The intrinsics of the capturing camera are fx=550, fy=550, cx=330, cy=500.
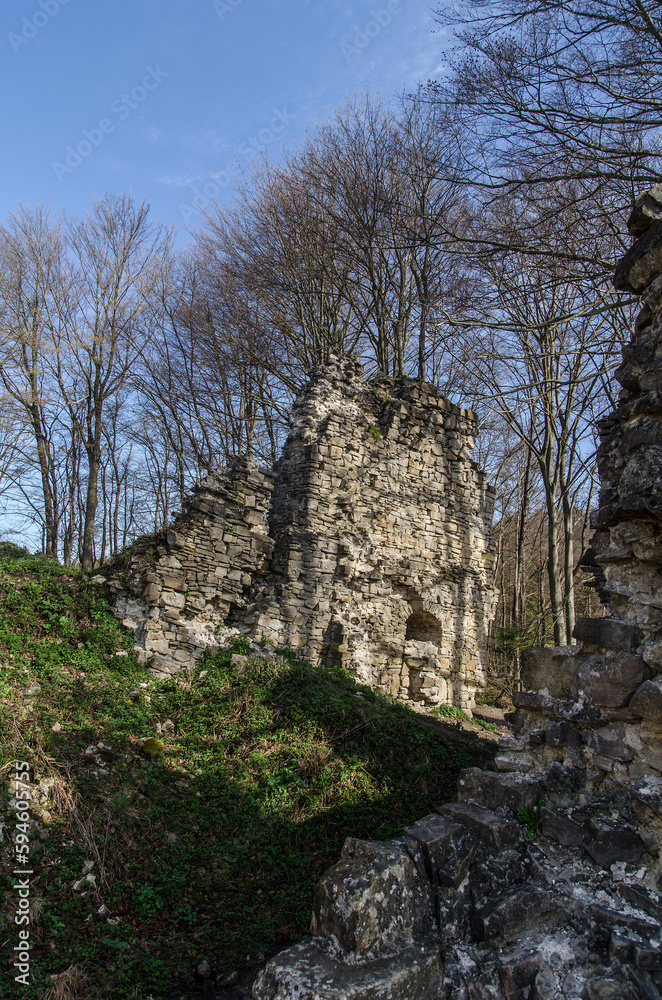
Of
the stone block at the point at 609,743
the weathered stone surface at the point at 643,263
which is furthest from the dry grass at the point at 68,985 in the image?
the weathered stone surface at the point at 643,263

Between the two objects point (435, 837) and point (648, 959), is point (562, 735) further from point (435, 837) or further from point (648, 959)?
point (648, 959)

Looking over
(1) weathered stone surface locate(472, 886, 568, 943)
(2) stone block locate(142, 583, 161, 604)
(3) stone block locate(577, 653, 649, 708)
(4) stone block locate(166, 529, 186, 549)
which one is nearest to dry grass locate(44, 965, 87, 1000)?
(1) weathered stone surface locate(472, 886, 568, 943)

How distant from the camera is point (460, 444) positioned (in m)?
11.4

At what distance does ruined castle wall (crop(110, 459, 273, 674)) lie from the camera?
6680 mm

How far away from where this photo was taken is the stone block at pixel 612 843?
2.80 meters

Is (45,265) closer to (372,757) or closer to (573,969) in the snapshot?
(372,757)

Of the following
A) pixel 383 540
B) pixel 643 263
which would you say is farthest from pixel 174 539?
pixel 643 263

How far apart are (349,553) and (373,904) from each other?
20.7 ft

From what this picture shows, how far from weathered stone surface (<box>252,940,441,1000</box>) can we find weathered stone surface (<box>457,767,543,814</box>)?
933 millimetres

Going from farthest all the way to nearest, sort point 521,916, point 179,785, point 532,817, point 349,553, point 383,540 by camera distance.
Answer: point 383,540
point 349,553
point 179,785
point 532,817
point 521,916

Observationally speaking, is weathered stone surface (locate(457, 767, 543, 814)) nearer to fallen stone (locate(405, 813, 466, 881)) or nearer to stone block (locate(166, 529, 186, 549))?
fallen stone (locate(405, 813, 466, 881))

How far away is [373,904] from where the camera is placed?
108 inches

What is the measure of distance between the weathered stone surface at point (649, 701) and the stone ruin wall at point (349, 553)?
510 centimetres

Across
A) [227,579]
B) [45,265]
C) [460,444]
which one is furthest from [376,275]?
[227,579]
